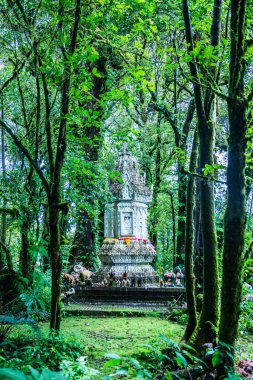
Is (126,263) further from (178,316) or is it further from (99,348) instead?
(99,348)

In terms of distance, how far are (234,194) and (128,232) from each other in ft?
34.6

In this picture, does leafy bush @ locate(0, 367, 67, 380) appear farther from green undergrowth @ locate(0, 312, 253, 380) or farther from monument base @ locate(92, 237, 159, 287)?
monument base @ locate(92, 237, 159, 287)

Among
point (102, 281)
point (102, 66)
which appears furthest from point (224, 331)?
point (102, 66)

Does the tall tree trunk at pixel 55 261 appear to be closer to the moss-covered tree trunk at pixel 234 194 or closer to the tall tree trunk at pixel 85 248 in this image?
the moss-covered tree trunk at pixel 234 194

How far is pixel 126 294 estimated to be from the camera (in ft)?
35.4

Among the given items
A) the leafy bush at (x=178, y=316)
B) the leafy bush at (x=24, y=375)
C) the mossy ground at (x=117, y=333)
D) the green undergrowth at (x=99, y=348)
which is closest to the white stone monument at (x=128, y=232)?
the leafy bush at (x=178, y=316)

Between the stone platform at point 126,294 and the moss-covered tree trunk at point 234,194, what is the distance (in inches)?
287

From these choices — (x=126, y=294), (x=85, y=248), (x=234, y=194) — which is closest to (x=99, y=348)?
(x=234, y=194)

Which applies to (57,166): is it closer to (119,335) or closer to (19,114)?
(119,335)

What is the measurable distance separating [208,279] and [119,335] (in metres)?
Result: 2.67

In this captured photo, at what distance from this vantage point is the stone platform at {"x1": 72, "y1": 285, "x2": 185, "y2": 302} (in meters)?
10.4

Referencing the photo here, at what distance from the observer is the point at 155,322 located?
7.97 m

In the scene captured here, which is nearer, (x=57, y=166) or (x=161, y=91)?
(x=57, y=166)

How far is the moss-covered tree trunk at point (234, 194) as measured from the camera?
3.23 m
